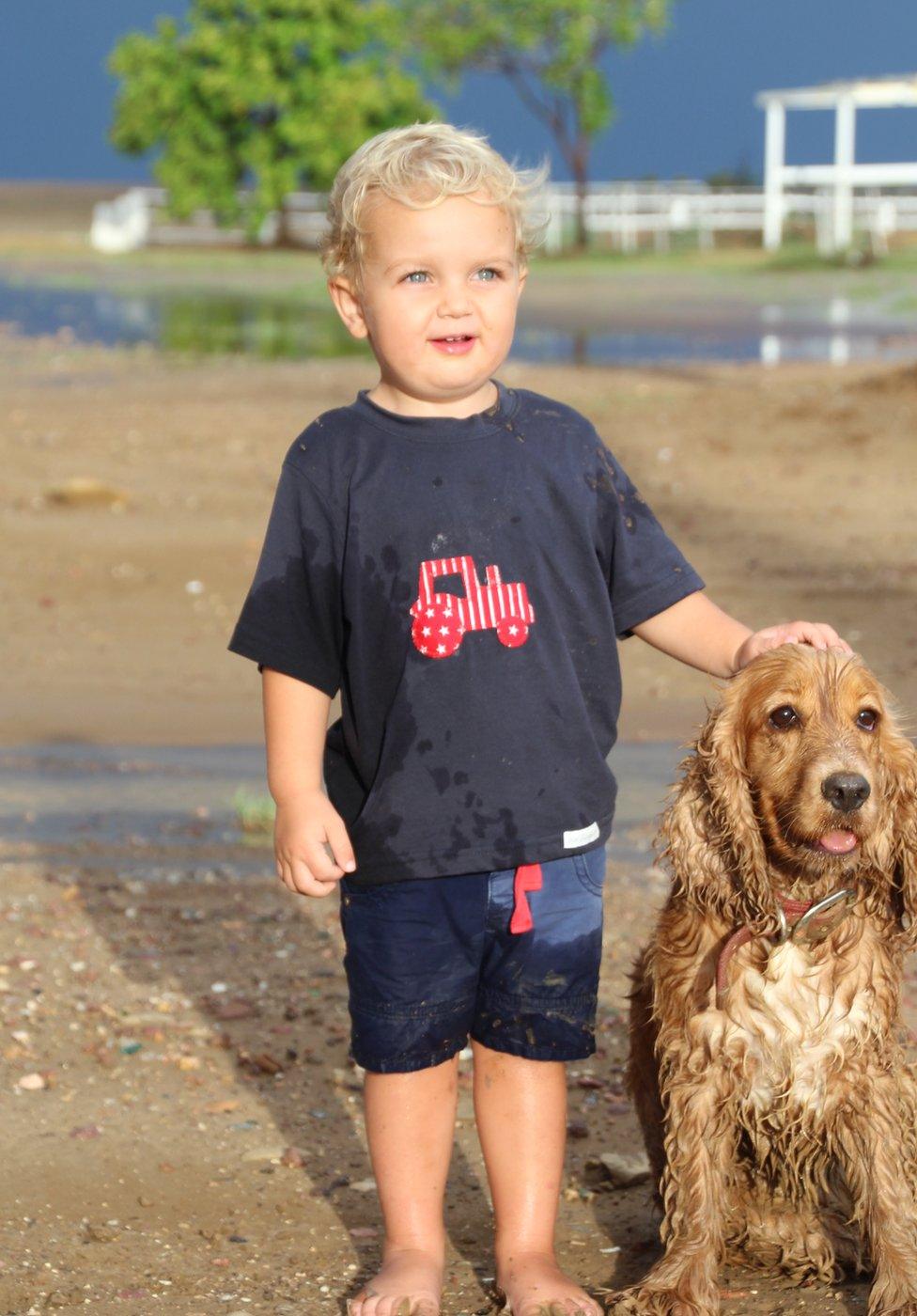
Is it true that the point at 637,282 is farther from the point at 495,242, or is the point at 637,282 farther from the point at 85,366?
the point at 495,242

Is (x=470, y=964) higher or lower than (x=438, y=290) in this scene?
lower

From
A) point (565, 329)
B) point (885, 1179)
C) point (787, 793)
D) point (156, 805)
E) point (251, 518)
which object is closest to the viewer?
point (787, 793)

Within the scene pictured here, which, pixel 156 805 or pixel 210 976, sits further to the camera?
pixel 156 805

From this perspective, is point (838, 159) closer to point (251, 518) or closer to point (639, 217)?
point (639, 217)

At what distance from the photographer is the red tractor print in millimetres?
3531

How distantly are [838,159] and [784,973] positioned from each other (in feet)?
134

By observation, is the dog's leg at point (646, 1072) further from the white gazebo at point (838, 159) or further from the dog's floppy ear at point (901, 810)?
the white gazebo at point (838, 159)

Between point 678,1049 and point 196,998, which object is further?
point 196,998

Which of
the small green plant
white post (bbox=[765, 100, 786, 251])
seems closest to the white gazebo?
white post (bbox=[765, 100, 786, 251])

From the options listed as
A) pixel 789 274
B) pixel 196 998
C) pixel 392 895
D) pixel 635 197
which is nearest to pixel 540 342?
pixel 789 274

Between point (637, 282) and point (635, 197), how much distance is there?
13.7 meters

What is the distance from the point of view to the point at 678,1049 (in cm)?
349

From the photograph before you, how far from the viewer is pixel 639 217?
49.1m

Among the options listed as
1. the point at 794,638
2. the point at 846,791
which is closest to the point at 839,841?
the point at 846,791
